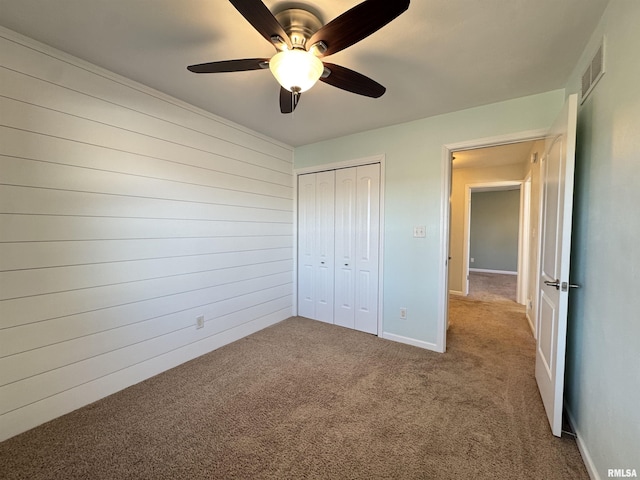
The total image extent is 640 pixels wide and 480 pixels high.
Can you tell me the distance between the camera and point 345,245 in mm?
3443

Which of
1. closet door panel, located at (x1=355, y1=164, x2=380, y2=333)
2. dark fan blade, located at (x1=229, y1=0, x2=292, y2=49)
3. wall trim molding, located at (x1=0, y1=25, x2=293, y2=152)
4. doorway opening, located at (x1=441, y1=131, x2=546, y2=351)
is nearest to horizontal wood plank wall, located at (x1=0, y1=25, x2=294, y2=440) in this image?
wall trim molding, located at (x1=0, y1=25, x2=293, y2=152)

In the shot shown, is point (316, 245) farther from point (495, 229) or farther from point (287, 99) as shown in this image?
point (495, 229)

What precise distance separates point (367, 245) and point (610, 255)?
2126 mm

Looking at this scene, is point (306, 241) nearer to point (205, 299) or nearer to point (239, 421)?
point (205, 299)

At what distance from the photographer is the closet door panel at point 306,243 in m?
3.73

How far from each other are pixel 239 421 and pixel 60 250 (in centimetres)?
165

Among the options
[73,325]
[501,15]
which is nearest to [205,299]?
[73,325]

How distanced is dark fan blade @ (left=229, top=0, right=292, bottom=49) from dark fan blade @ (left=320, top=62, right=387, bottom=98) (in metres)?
0.34

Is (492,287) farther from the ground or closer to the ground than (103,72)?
closer to the ground

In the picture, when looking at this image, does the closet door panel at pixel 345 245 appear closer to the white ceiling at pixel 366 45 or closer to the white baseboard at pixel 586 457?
the white ceiling at pixel 366 45

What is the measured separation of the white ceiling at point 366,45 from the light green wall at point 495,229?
6.35m

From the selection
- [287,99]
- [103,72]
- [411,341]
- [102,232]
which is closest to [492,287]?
[411,341]

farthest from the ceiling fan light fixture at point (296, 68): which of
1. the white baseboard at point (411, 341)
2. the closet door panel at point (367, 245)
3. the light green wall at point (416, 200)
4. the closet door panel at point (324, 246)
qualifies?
the white baseboard at point (411, 341)

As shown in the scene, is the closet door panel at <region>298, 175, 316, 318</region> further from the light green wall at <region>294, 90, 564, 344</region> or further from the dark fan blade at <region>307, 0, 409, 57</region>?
the dark fan blade at <region>307, 0, 409, 57</region>
